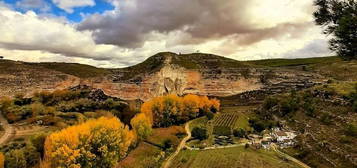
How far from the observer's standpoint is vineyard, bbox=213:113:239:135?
73812 mm

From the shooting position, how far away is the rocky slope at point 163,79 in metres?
116

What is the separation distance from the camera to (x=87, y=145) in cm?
4206

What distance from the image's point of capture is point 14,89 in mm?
105875

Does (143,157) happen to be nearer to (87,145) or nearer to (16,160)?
(87,145)

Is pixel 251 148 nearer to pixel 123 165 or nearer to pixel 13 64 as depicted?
pixel 123 165

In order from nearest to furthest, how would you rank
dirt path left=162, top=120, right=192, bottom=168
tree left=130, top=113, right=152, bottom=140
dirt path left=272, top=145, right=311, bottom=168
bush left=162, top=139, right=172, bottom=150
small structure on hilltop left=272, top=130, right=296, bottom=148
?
dirt path left=272, top=145, right=311, bottom=168, dirt path left=162, top=120, right=192, bottom=168, small structure on hilltop left=272, top=130, right=296, bottom=148, bush left=162, top=139, right=172, bottom=150, tree left=130, top=113, right=152, bottom=140

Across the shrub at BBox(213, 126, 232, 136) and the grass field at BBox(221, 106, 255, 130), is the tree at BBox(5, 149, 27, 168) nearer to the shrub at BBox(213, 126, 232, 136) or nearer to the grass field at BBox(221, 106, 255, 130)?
the shrub at BBox(213, 126, 232, 136)

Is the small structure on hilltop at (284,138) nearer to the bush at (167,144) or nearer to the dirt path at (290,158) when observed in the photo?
the dirt path at (290,158)

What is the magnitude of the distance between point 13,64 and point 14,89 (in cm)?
2325

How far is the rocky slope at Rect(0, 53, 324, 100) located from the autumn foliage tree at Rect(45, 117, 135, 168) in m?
72.1

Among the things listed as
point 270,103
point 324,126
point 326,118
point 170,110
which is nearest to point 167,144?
point 170,110

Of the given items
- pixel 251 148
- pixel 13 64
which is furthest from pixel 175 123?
pixel 13 64

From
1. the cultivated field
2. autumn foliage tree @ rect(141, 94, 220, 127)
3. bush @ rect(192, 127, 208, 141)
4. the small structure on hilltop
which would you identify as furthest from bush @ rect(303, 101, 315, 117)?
autumn foliage tree @ rect(141, 94, 220, 127)

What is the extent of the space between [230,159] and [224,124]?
113 ft
